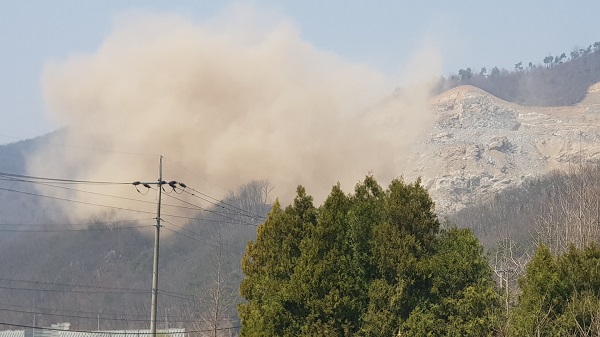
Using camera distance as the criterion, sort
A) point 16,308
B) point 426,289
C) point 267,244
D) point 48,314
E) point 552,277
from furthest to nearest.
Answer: point 16,308 < point 48,314 < point 267,244 < point 426,289 < point 552,277

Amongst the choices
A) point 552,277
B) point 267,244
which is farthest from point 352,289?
point 552,277

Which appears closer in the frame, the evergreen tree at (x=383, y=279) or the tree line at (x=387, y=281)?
the tree line at (x=387, y=281)

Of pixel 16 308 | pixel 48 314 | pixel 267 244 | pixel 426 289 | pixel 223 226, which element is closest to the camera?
pixel 426 289

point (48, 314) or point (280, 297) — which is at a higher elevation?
point (48, 314)

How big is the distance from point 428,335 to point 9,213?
172013 mm

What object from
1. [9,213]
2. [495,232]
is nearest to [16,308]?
[9,213]

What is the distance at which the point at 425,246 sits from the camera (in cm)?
3703

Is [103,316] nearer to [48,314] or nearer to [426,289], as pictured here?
[48,314]

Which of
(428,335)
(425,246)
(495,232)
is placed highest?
(495,232)

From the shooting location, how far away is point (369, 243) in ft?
123

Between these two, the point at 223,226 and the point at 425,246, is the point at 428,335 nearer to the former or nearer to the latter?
the point at 425,246

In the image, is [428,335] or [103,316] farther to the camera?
[103,316]

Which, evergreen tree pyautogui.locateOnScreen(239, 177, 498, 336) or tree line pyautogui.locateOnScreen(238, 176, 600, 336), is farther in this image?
evergreen tree pyautogui.locateOnScreen(239, 177, 498, 336)

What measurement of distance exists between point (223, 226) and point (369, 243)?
15149 cm
